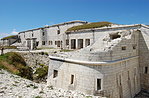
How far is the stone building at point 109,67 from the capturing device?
882cm

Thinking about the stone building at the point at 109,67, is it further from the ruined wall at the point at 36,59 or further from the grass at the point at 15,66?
the ruined wall at the point at 36,59

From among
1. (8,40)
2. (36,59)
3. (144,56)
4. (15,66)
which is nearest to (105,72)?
(144,56)

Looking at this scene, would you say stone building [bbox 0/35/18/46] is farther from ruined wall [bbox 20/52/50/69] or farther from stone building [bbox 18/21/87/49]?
ruined wall [bbox 20/52/50/69]

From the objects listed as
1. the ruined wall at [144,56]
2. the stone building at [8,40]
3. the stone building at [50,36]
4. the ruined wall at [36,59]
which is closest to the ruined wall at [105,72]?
the ruined wall at [144,56]

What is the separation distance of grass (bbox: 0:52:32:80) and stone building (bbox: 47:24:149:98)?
15.7 feet

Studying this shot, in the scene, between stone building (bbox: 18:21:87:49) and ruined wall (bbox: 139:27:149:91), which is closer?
ruined wall (bbox: 139:27:149:91)

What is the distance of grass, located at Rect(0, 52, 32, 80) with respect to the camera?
14998mm

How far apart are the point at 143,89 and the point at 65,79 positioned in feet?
28.4

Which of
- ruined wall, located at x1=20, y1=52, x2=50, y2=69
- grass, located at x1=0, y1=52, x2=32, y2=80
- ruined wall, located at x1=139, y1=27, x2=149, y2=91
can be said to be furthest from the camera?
ruined wall, located at x1=20, y1=52, x2=50, y2=69

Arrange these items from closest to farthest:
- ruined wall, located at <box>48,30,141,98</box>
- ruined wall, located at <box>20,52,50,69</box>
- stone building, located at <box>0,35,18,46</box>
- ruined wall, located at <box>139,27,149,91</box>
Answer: ruined wall, located at <box>48,30,141,98</box> < ruined wall, located at <box>139,27,149,91</box> < ruined wall, located at <box>20,52,50,69</box> < stone building, located at <box>0,35,18,46</box>

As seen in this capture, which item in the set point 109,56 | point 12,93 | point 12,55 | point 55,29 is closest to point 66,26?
point 55,29

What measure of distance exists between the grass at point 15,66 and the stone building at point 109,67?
479cm

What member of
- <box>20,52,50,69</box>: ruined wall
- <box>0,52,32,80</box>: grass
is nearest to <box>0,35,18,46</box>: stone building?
A: <box>20,52,50,69</box>: ruined wall

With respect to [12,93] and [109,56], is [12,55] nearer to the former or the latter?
[12,93]
